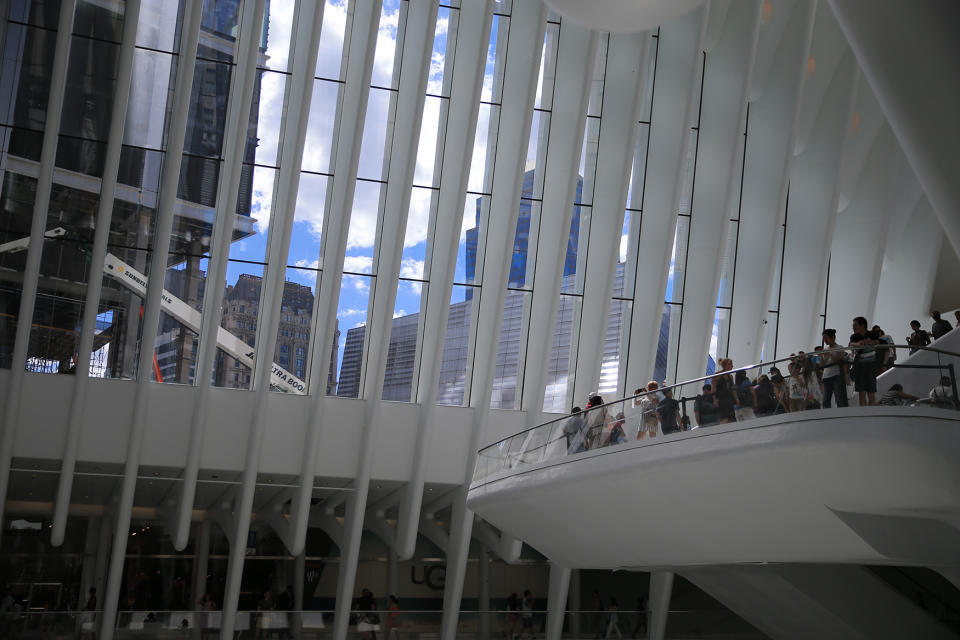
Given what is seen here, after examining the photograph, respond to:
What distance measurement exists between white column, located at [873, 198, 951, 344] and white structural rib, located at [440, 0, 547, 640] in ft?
36.6

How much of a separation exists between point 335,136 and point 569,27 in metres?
5.87

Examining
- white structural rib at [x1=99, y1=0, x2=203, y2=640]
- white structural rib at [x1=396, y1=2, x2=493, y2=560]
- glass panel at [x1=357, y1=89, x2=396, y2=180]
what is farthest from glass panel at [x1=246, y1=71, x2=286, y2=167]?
white structural rib at [x1=396, y1=2, x2=493, y2=560]

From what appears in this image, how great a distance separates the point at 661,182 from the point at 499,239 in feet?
13.8

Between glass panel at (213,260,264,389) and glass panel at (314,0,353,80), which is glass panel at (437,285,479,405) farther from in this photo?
glass panel at (314,0,353,80)

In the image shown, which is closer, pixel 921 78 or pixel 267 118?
pixel 921 78

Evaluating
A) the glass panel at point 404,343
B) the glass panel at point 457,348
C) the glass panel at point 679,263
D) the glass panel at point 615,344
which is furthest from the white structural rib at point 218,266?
the glass panel at point 679,263

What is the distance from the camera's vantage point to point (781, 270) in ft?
83.3

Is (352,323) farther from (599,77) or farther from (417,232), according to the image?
(599,77)

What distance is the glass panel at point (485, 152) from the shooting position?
23281 millimetres

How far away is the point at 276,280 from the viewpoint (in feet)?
64.3

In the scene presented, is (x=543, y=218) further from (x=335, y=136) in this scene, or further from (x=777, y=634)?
(x=777, y=634)

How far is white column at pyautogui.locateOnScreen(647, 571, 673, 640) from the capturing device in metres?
21.7

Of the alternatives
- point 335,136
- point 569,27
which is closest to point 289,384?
point 335,136

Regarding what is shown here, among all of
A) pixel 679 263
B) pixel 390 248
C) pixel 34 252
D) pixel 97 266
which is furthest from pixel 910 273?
pixel 34 252
